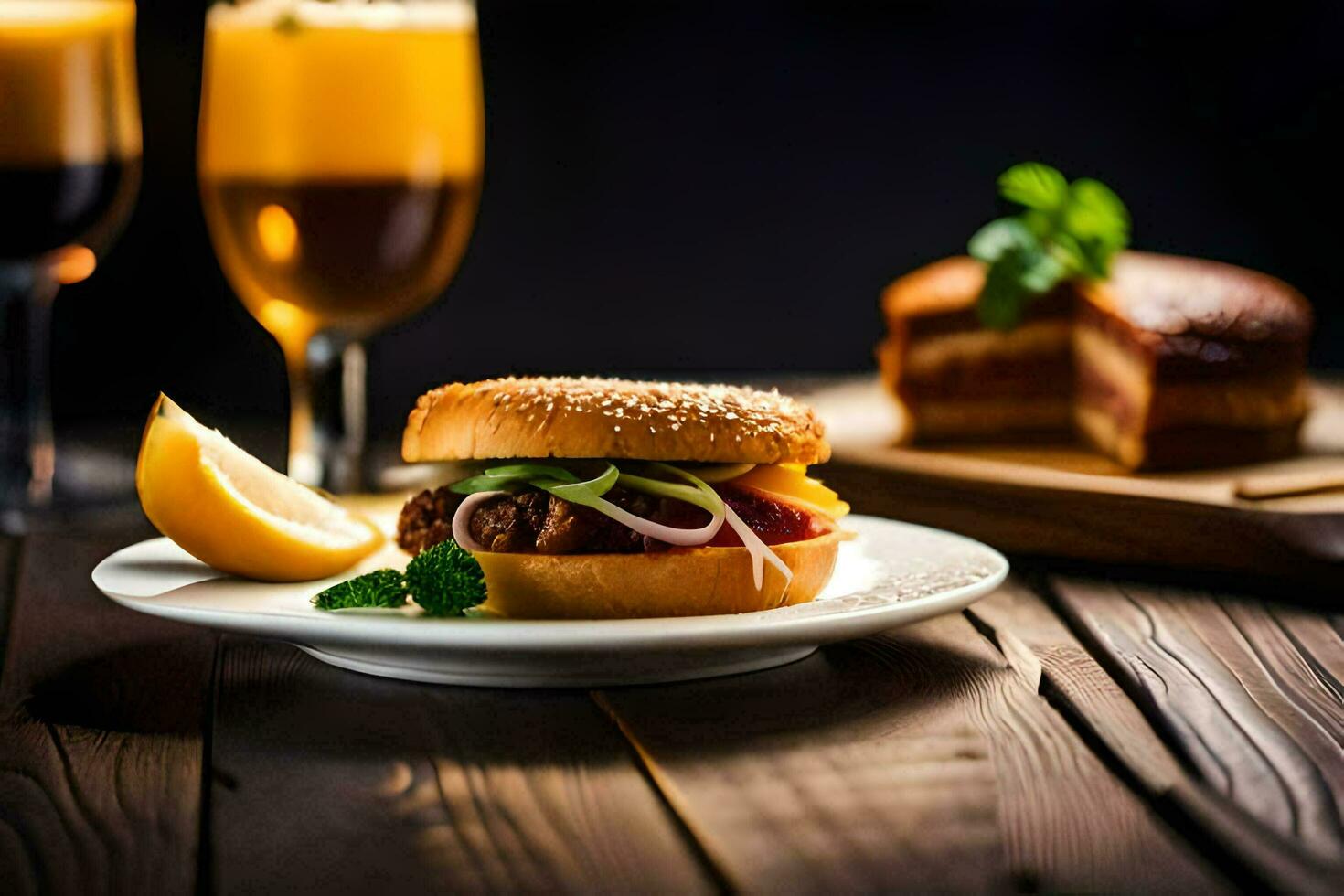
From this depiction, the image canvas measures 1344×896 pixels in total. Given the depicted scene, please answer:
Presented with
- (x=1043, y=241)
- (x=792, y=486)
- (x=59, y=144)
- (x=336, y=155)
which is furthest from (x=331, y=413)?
(x=1043, y=241)

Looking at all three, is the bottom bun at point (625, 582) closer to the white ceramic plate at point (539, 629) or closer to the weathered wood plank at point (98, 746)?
the white ceramic plate at point (539, 629)

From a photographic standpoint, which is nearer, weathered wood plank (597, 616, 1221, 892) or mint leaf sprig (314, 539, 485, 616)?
weathered wood plank (597, 616, 1221, 892)

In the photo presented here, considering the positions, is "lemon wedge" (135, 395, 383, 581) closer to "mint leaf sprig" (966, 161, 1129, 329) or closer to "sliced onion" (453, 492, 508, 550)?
"sliced onion" (453, 492, 508, 550)

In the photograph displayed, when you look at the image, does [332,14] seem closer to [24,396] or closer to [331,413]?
[331,413]

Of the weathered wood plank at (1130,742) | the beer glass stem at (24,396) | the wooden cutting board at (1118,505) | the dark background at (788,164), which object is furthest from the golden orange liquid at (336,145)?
the dark background at (788,164)

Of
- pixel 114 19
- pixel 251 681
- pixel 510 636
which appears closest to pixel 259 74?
pixel 114 19

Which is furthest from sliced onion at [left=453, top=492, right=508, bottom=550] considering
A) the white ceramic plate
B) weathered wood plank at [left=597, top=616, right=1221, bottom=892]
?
weathered wood plank at [left=597, top=616, right=1221, bottom=892]
